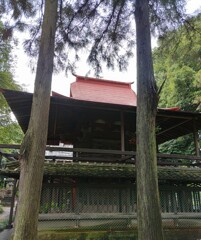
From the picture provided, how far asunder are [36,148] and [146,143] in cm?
220

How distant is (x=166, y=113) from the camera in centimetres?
961

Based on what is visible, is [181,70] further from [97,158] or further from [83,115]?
[97,158]

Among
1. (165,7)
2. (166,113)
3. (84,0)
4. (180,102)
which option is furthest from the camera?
(180,102)

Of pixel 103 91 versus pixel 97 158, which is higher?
pixel 103 91

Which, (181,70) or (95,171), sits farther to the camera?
(181,70)

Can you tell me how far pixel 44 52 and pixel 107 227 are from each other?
656 centimetres

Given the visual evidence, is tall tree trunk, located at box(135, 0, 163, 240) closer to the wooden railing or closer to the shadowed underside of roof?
the shadowed underside of roof

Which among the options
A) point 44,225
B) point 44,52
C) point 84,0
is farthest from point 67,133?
point 44,52

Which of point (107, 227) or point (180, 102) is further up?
point (180, 102)

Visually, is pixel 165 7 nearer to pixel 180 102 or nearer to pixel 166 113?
pixel 166 113

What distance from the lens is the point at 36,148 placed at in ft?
15.3

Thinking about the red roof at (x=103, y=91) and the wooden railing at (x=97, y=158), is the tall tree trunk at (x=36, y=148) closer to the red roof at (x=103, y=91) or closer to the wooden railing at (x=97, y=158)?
the wooden railing at (x=97, y=158)

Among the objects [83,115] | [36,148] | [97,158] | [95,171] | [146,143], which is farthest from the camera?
[83,115]

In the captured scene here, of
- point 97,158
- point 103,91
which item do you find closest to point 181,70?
point 103,91
